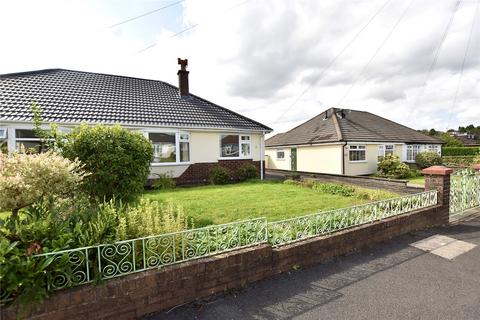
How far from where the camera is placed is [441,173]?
6.86 meters

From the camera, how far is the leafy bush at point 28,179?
3.60m

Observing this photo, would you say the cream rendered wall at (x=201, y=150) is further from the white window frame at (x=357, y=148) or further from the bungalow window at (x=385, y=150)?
the bungalow window at (x=385, y=150)

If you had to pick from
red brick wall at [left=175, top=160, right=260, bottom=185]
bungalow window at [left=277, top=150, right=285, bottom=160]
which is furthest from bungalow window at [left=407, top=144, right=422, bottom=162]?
red brick wall at [left=175, top=160, right=260, bottom=185]

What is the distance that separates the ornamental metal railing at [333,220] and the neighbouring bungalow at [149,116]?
9.13 m

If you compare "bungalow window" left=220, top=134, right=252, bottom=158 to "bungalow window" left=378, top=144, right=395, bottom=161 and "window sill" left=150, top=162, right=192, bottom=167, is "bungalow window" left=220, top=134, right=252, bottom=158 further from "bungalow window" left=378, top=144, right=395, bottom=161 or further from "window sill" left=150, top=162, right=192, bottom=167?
"bungalow window" left=378, top=144, right=395, bottom=161

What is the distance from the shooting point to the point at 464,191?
25.3ft

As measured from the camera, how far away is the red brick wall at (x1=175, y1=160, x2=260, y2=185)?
13312 mm

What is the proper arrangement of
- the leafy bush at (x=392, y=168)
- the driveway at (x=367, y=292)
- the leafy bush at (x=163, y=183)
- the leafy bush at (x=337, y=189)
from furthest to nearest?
the leafy bush at (x=392, y=168) < the leafy bush at (x=163, y=183) < the leafy bush at (x=337, y=189) < the driveway at (x=367, y=292)

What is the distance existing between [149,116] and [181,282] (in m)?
10.8

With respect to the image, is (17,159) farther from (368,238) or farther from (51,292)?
(368,238)

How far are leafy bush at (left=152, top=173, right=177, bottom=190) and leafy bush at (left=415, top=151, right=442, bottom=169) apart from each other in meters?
19.8

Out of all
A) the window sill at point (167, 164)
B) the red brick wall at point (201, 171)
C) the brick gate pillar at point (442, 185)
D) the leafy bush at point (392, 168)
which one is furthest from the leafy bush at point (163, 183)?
the leafy bush at point (392, 168)

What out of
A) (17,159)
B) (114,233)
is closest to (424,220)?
(114,233)

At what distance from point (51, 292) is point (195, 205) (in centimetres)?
537
